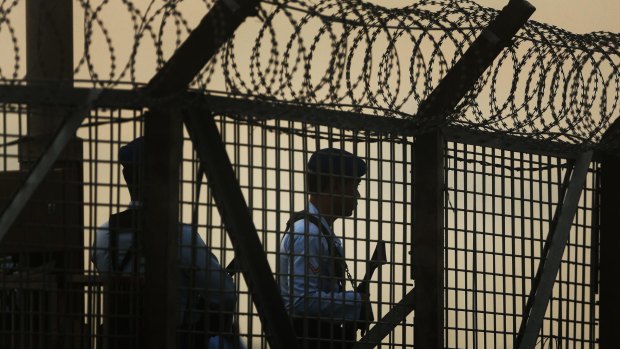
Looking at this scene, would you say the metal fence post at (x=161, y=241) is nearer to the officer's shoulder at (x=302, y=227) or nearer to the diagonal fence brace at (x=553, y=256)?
the officer's shoulder at (x=302, y=227)

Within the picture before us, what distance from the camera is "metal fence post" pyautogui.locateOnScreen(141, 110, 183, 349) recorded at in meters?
6.38

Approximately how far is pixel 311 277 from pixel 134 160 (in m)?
1.12

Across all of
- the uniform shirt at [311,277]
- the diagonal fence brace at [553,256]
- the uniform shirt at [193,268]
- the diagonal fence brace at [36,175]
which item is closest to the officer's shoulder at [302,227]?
the uniform shirt at [311,277]

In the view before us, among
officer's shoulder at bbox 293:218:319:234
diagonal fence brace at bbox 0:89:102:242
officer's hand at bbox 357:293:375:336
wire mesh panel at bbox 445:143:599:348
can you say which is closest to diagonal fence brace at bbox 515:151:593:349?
wire mesh panel at bbox 445:143:599:348

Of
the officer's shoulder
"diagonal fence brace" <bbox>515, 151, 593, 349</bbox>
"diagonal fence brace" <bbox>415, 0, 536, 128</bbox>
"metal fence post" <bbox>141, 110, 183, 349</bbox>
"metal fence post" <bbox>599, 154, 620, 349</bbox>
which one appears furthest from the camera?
"metal fence post" <bbox>599, 154, 620, 349</bbox>

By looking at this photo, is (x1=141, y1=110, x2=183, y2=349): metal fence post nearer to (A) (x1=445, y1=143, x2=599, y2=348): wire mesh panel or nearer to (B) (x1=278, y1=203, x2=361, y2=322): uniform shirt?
(B) (x1=278, y1=203, x2=361, y2=322): uniform shirt

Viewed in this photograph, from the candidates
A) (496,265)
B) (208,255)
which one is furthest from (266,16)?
(496,265)

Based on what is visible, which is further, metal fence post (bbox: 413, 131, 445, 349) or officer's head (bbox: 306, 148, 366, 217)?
metal fence post (bbox: 413, 131, 445, 349)

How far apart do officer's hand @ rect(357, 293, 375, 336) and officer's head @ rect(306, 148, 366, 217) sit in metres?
0.45

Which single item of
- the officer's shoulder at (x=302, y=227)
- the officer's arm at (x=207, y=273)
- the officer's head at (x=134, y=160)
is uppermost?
the officer's head at (x=134, y=160)

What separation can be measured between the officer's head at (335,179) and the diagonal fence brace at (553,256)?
58.3 inches

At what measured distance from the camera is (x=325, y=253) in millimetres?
7109

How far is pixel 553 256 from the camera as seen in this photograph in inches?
322

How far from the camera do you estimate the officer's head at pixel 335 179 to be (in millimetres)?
7048
